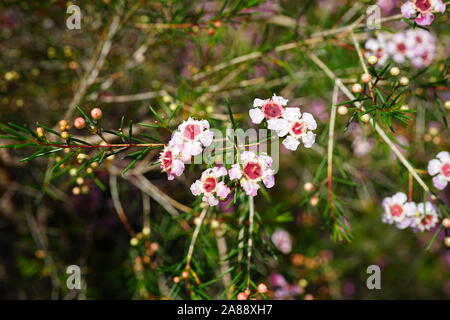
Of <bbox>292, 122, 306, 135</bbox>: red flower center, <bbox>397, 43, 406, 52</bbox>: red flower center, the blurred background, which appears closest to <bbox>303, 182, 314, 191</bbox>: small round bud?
the blurred background

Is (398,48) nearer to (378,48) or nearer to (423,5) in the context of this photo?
(378,48)

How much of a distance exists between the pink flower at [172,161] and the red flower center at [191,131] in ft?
0.19

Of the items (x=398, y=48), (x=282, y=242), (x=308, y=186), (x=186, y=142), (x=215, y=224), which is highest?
(x=398, y=48)

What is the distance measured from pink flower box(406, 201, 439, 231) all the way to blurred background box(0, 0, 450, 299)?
0.18 m

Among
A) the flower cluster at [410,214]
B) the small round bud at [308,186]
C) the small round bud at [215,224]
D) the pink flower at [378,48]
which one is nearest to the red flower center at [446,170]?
the flower cluster at [410,214]

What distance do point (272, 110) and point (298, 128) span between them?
12 centimetres

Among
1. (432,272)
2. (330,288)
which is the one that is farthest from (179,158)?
(432,272)

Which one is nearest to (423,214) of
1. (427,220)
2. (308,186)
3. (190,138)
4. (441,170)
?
(427,220)

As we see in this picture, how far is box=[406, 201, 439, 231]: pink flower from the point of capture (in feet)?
5.27

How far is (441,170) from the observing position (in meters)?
1.54

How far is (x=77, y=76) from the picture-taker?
9.14ft
